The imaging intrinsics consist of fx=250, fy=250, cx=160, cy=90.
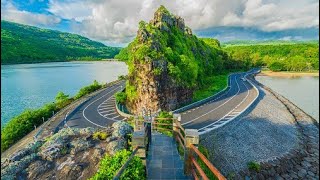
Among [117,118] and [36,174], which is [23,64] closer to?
[117,118]

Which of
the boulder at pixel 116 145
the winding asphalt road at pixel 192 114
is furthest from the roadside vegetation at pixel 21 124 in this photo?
the boulder at pixel 116 145

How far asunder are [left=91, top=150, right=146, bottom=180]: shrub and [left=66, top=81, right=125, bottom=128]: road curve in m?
20.4

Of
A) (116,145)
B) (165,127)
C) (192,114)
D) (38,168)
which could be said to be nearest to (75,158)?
(38,168)

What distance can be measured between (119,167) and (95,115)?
2600cm

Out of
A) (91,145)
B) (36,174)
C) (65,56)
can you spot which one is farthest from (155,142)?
(65,56)

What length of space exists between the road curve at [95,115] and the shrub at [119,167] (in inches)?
802

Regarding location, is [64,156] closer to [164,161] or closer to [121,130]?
[121,130]

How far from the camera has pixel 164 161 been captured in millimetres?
9273

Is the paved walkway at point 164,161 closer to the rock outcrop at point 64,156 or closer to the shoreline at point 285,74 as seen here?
the rock outcrop at point 64,156

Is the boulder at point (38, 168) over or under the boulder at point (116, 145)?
under

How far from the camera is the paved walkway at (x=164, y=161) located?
8.20 metres

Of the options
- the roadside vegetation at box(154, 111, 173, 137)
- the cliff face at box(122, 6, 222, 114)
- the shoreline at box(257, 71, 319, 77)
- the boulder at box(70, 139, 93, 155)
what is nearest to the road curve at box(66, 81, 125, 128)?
the cliff face at box(122, 6, 222, 114)

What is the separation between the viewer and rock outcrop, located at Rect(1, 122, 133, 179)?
722 centimetres

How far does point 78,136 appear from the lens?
29.2ft
